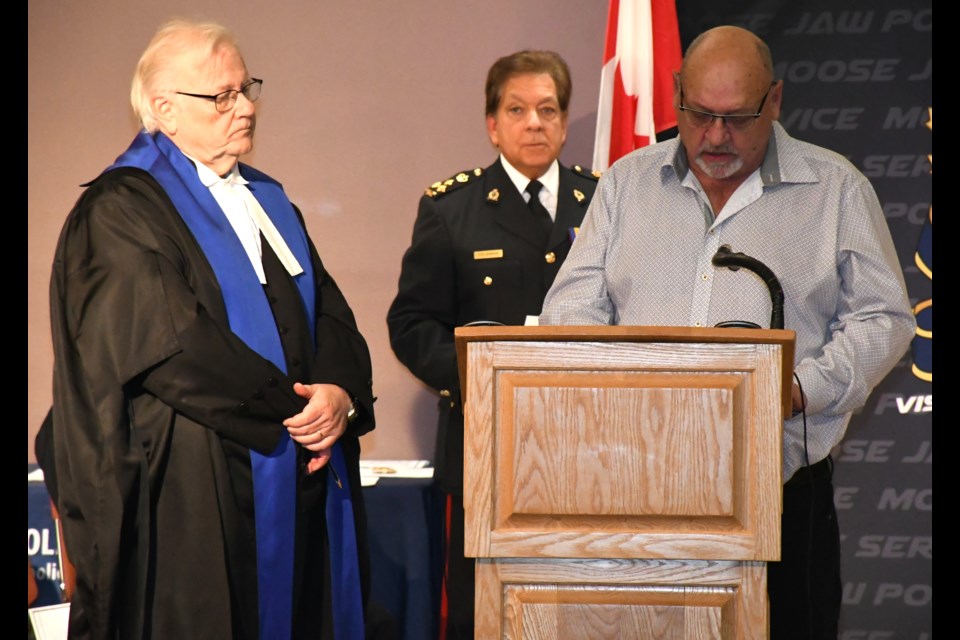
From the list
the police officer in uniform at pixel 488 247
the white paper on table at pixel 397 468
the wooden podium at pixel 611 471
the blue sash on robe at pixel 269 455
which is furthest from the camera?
the white paper on table at pixel 397 468

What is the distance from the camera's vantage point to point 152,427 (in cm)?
289

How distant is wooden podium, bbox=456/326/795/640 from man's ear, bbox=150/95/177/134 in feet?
5.02

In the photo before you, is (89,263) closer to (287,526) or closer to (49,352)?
(287,526)

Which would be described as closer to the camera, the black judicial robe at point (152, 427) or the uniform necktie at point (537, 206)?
the black judicial robe at point (152, 427)

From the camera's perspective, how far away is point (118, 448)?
9.28 feet

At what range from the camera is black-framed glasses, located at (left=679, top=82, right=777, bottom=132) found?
2.79 m

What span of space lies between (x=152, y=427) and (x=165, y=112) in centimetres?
93

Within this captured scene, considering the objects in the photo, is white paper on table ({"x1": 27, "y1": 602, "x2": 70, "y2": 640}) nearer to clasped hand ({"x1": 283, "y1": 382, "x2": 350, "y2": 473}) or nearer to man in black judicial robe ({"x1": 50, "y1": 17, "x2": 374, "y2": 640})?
man in black judicial robe ({"x1": 50, "y1": 17, "x2": 374, "y2": 640})

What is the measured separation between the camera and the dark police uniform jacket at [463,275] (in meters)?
3.98

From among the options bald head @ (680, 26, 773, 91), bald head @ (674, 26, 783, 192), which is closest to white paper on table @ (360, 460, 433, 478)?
bald head @ (674, 26, 783, 192)

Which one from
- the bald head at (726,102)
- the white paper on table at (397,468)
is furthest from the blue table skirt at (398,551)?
the bald head at (726,102)

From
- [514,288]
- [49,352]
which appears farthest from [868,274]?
[49,352]

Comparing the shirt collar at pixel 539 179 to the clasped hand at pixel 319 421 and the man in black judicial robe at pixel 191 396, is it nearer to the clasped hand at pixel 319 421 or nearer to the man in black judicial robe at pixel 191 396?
the man in black judicial robe at pixel 191 396

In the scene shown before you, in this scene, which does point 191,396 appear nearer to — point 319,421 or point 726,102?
point 319,421
